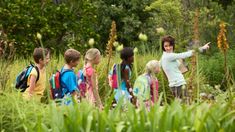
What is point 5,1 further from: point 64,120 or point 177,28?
point 64,120

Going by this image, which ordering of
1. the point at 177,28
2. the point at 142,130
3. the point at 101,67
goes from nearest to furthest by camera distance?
the point at 142,130
the point at 101,67
the point at 177,28

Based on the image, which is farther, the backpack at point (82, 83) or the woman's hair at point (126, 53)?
the woman's hair at point (126, 53)

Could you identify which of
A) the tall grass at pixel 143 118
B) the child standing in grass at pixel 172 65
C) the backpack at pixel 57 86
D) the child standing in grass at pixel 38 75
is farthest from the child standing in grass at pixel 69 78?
the tall grass at pixel 143 118

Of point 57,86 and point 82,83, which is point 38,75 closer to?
point 57,86

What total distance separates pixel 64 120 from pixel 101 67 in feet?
21.2

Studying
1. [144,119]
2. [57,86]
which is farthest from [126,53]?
[144,119]

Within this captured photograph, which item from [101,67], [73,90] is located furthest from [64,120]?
[101,67]

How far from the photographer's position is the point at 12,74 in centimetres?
994

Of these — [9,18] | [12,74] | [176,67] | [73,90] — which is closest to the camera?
[73,90]

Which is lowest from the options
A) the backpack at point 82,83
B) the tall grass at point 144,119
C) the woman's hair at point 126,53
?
the tall grass at point 144,119

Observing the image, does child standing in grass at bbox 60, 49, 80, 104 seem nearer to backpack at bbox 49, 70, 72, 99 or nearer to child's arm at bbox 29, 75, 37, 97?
backpack at bbox 49, 70, 72, 99

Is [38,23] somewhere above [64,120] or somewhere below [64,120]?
above

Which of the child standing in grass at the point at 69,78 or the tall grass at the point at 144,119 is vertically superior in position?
the child standing in grass at the point at 69,78

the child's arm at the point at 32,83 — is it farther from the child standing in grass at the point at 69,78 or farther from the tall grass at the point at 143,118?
the tall grass at the point at 143,118
